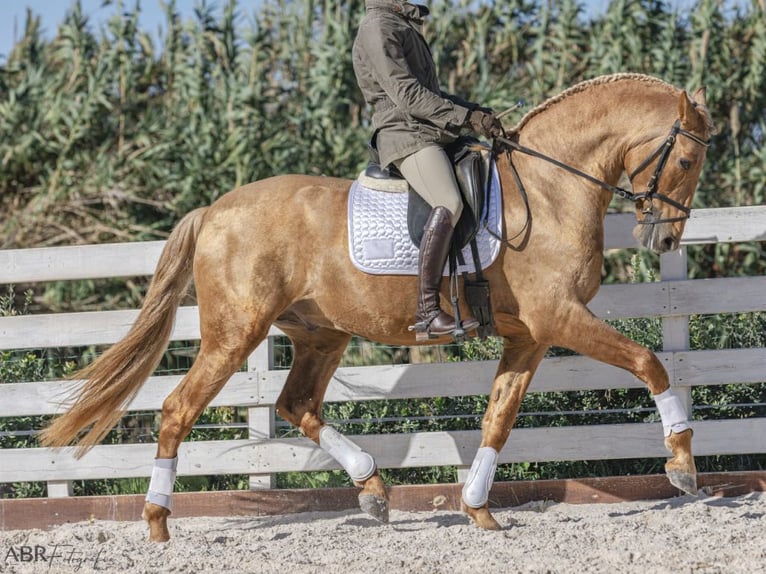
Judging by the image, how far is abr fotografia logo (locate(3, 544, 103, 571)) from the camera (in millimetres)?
5051

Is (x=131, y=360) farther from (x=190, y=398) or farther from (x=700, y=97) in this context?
(x=700, y=97)

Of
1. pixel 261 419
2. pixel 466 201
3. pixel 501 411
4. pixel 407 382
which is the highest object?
pixel 466 201

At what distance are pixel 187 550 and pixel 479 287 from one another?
2040 mm

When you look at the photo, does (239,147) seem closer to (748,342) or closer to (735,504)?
(748,342)

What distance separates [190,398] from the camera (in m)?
5.78

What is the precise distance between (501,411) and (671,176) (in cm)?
159

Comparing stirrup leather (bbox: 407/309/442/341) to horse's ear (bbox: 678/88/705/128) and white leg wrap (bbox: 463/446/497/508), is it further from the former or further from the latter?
horse's ear (bbox: 678/88/705/128)

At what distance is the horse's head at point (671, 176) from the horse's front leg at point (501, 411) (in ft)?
2.94

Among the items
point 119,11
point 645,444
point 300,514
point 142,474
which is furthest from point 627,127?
point 119,11

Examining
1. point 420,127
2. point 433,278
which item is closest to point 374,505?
point 433,278

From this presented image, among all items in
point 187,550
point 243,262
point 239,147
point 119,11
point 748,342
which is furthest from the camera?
point 119,11

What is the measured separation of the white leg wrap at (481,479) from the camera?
18.7ft

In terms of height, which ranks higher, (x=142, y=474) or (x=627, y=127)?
(x=627, y=127)

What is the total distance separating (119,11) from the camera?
39.3ft
